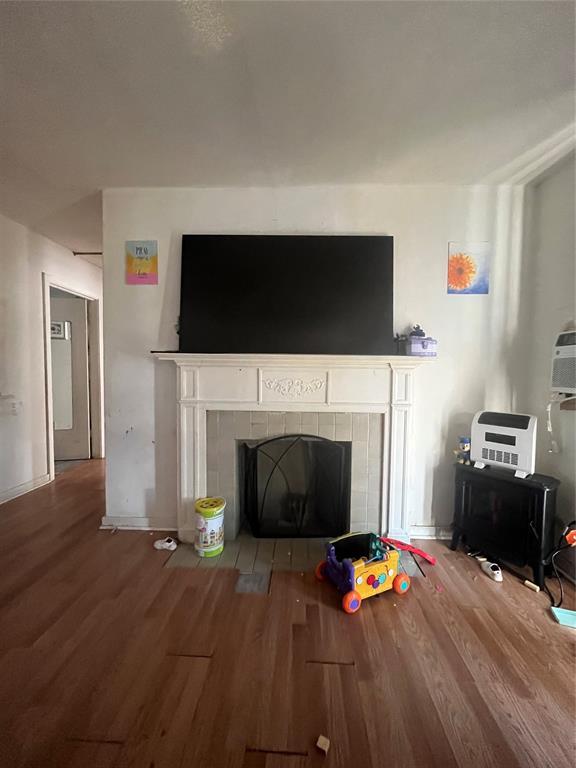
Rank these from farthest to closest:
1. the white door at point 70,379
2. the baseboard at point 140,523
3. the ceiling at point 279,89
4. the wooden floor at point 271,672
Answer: the white door at point 70,379
the baseboard at point 140,523
the ceiling at point 279,89
the wooden floor at point 271,672

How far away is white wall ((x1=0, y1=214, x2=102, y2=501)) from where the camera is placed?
280cm

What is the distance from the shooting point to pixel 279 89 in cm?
141

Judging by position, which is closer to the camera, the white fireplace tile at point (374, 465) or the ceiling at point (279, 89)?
the ceiling at point (279, 89)

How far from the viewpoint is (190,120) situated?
1.59 metres

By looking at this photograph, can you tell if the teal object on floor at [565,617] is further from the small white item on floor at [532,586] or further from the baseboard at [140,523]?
the baseboard at [140,523]

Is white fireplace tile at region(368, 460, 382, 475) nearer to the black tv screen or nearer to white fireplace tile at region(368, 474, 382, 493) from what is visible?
white fireplace tile at region(368, 474, 382, 493)

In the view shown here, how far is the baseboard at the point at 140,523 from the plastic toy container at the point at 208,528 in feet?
1.37

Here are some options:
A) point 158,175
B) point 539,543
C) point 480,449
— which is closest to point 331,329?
point 480,449

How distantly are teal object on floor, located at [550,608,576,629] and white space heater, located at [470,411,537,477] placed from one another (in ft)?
2.20

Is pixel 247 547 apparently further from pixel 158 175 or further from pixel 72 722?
pixel 158 175

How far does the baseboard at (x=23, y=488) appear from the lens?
2.79 m

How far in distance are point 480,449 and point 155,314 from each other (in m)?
2.47

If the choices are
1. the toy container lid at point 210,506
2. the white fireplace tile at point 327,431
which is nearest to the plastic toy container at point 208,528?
the toy container lid at point 210,506

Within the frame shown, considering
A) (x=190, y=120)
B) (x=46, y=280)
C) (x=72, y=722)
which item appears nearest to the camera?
(x=72, y=722)
